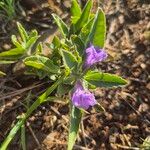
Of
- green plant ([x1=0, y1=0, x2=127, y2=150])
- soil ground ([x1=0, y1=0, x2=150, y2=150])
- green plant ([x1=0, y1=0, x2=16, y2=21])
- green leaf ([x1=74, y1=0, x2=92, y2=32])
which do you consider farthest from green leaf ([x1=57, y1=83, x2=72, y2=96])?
green plant ([x1=0, y1=0, x2=16, y2=21])

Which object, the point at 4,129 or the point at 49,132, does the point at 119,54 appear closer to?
the point at 49,132

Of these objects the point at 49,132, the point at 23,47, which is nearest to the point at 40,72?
the point at 23,47

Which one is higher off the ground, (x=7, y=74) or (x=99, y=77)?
(x=7, y=74)

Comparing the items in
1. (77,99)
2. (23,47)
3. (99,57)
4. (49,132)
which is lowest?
(49,132)

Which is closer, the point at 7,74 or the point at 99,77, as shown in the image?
the point at 99,77

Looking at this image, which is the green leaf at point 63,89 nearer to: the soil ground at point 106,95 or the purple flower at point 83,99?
the purple flower at point 83,99

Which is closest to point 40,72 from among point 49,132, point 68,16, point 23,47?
point 23,47

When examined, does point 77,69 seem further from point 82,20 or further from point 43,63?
point 82,20

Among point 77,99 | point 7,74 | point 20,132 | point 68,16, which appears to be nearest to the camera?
point 77,99

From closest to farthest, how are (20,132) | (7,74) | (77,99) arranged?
(77,99) → (20,132) → (7,74)
